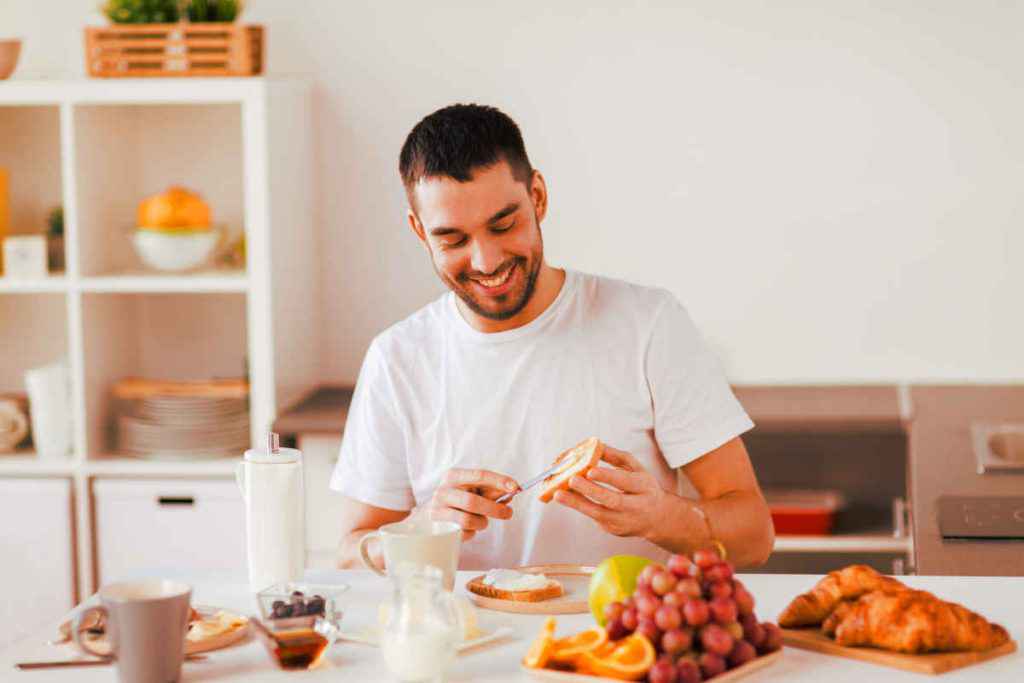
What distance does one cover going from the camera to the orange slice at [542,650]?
1.51 m

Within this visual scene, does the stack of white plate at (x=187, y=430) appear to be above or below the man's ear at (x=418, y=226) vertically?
below

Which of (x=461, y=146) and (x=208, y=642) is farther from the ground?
(x=461, y=146)

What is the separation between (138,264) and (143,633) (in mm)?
2350

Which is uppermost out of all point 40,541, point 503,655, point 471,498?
point 471,498

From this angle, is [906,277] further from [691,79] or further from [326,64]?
[326,64]

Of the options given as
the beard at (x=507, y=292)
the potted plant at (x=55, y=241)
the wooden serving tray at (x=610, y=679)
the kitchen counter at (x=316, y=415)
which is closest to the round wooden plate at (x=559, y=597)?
the wooden serving tray at (x=610, y=679)

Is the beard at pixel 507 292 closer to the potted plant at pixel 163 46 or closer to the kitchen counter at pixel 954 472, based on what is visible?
the kitchen counter at pixel 954 472

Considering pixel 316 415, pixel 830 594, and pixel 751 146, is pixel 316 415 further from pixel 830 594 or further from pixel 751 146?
pixel 830 594

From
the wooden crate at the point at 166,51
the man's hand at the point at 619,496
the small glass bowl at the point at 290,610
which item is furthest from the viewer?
the wooden crate at the point at 166,51

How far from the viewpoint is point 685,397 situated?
2256 millimetres

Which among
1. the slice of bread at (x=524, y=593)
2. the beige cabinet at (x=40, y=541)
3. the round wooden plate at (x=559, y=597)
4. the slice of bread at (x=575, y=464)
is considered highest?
the slice of bread at (x=575, y=464)

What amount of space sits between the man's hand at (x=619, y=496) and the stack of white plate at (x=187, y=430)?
1.68m

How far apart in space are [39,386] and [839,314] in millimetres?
2023

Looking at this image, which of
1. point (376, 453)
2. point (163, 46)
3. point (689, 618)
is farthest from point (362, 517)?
point (163, 46)
